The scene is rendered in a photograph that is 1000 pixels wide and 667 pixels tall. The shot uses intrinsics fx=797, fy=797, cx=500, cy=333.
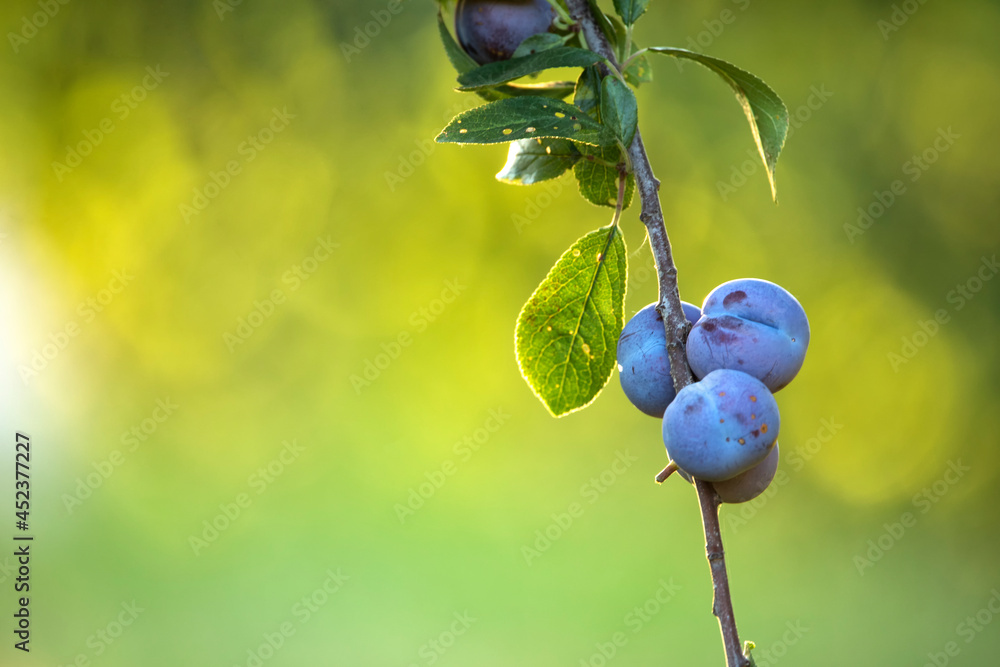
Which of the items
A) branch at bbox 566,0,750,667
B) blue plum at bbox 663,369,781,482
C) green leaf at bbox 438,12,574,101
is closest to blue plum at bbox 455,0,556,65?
green leaf at bbox 438,12,574,101

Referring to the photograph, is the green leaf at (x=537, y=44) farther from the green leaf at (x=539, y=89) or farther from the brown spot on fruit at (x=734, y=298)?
the brown spot on fruit at (x=734, y=298)

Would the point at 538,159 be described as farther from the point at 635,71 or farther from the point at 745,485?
the point at 745,485

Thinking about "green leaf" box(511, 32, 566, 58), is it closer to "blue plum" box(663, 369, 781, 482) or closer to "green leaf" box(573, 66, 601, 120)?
"green leaf" box(573, 66, 601, 120)

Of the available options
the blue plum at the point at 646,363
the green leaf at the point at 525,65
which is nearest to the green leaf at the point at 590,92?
the green leaf at the point at 525,65

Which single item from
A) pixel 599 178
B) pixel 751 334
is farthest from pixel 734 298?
pixel 599 178

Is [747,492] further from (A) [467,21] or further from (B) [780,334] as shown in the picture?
(A) [467,21]

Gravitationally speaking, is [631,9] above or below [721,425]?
above
